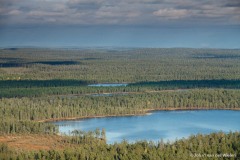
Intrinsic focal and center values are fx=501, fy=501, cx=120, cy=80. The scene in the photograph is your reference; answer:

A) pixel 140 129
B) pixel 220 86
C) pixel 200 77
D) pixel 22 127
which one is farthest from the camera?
pixel 200 77

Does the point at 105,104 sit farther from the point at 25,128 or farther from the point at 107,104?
the point at 25,128

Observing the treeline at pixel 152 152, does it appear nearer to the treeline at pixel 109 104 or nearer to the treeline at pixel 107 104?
the treeline at pixel 107 104

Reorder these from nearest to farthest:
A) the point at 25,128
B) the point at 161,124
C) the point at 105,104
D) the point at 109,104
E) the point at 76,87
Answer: the point at 25,128, the point at 161,124, the point at 105,104, the point at 109,104, the point at 76,87

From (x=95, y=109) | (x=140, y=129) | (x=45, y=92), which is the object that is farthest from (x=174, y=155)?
(x=45, y=92)

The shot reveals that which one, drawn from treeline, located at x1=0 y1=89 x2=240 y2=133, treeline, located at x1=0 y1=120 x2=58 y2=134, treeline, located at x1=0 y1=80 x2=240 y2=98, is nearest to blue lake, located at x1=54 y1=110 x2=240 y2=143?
treeline, located at x1=0 y1=120 x2=58 y2=134

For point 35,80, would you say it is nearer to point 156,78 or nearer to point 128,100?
point 156,78

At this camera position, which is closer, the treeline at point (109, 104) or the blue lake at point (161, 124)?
the blue lake at point (161, 124)

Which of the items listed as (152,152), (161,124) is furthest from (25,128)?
(152,152)

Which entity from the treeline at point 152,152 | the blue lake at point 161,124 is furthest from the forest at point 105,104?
the blue lake at point 161,124
